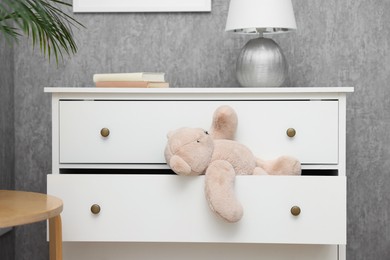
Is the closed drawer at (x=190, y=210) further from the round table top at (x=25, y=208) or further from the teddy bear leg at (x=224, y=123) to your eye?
the round table top at (x=25, y=208)

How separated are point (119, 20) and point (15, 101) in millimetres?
497

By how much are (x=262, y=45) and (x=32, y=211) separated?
0.94 m

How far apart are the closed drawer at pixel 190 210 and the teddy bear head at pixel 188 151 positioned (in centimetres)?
5

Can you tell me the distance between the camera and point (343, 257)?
1.74 meters

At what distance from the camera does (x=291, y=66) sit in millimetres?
2236

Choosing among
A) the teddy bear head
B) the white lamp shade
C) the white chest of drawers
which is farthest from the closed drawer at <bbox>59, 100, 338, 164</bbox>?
the white lamp shade

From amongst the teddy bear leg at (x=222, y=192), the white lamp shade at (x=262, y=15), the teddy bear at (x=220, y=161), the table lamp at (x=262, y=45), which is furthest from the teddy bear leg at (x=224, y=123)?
the white lamp shade at (x=262, y=15)

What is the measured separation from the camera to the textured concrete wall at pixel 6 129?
216 centimetres

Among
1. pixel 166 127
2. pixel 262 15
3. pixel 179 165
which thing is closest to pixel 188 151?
pixel 179 165

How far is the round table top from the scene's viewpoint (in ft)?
3.82

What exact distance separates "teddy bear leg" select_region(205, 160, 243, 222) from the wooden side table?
42cm

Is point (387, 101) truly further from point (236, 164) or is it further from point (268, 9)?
point (236, 164)

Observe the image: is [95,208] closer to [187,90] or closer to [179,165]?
[179,165]

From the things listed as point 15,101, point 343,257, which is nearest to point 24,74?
point 15,101
